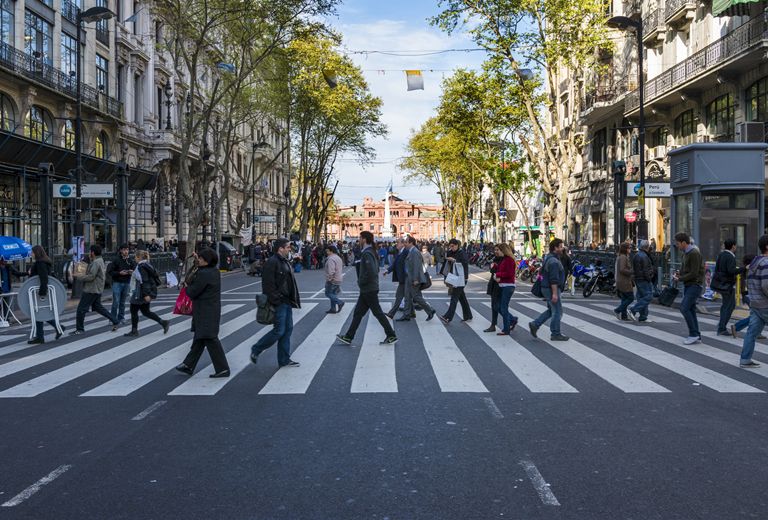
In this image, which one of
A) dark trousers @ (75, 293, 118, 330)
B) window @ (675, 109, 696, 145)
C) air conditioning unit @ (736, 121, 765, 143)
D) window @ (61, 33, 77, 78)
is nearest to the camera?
dark trousers @ (75, 293, 118, 330)

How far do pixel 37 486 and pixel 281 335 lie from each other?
4681mm

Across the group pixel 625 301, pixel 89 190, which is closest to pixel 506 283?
pixel 625 301

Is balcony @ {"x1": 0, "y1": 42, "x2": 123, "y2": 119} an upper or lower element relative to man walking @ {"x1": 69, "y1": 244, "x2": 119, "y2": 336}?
upper

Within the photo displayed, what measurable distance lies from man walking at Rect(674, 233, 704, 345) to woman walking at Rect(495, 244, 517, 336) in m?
2.77

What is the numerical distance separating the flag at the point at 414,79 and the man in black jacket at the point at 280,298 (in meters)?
17.4

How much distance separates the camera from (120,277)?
13.7 metres

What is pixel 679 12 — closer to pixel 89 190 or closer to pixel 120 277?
pixel 89 190

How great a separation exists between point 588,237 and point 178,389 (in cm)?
3696

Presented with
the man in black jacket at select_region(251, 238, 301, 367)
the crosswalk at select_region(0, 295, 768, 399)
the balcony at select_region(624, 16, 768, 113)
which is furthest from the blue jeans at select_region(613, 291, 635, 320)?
the balcony at select_region(624, 16, 768, 113)

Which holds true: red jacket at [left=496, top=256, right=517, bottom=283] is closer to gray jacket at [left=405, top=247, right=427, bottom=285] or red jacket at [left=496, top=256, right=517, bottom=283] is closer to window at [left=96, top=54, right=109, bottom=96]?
gray jacket at [left=405, top=247, right=427, bottom=285]

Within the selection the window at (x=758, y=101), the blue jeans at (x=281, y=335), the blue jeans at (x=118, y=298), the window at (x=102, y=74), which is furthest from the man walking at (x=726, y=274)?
the window at (x=102, y=74)

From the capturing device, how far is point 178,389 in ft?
26.6

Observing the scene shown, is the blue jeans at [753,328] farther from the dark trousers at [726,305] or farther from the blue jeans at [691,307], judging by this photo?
the dark trousers at [726,305]

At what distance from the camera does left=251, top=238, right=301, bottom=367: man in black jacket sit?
931cm
